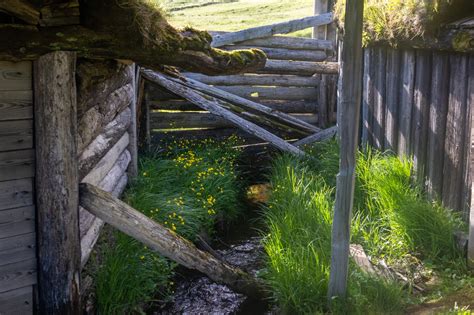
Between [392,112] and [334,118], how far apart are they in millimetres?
3494

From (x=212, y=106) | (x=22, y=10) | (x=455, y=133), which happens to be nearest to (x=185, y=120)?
(x=212, y=106)

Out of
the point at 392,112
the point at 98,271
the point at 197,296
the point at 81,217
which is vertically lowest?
the point at 197,296

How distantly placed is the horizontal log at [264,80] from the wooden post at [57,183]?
591 cm

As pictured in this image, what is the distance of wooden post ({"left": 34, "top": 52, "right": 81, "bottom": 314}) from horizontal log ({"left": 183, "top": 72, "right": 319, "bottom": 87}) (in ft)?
19.4

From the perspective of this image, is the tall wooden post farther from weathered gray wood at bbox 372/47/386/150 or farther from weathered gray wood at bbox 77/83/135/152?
weathered gray wood at bbox 372/47/386/150

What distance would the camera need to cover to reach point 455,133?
234 inches

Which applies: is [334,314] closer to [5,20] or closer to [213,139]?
[5,20]

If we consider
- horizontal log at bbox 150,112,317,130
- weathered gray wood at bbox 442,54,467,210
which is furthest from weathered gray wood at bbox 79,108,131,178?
weathered gray wood at bbox 442,54,467,210

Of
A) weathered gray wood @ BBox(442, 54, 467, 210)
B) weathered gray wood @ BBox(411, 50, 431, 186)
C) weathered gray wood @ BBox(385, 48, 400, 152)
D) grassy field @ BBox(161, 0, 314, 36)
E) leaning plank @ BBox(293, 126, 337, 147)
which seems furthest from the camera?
grassy field @ BBox(161, 0, 314, 36)

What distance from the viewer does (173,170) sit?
8.10m

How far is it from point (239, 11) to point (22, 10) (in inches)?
802

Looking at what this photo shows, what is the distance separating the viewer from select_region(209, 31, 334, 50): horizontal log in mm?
10422

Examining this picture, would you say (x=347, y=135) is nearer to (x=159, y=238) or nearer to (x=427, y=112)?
(x=159, y=238)

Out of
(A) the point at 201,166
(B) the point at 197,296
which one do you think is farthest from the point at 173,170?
(B) the point at 197,296
